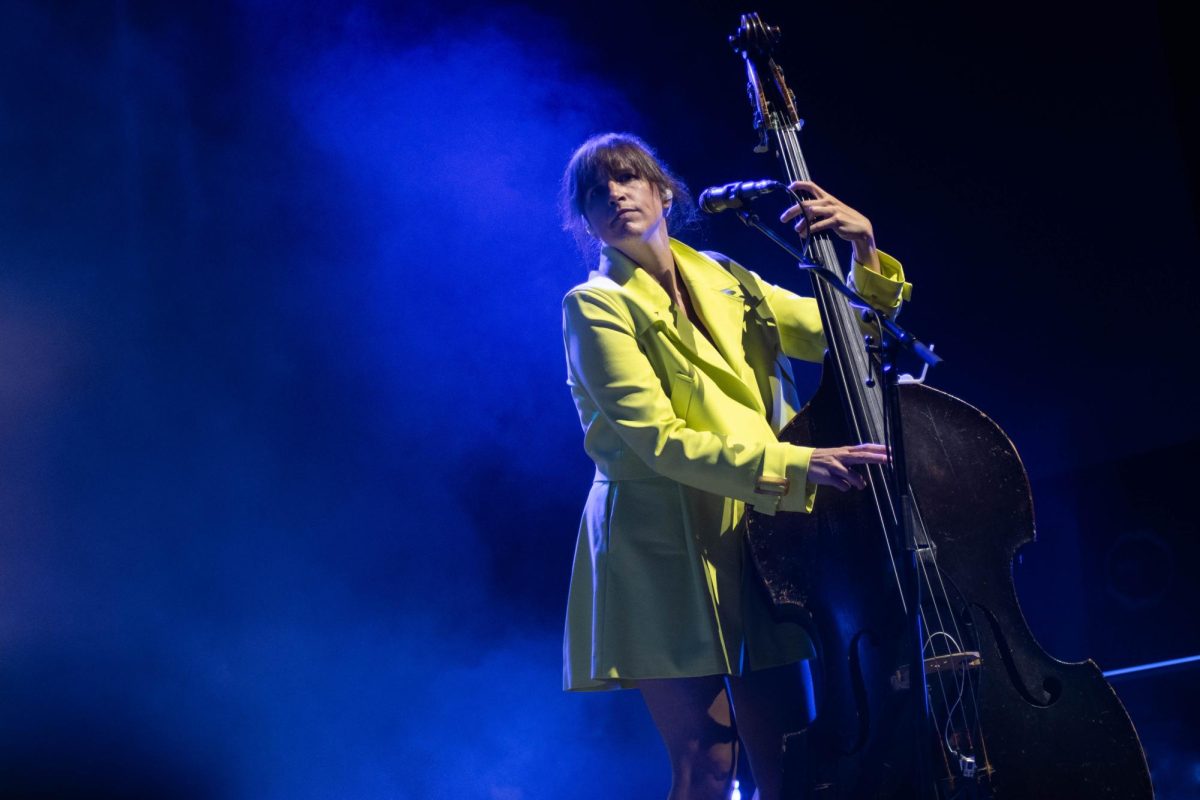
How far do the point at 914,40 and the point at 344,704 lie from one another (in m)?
3.16

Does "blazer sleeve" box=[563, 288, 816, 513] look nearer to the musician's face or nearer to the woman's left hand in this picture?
the musician's face

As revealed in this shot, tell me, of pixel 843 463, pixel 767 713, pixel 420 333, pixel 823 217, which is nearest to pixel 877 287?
pixel 823 217

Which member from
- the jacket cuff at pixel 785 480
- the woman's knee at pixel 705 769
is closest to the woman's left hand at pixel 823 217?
the jacket cuff at pixel 785 480

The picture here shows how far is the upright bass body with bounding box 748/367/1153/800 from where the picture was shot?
145 centimetres

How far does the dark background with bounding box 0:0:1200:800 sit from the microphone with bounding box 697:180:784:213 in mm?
1915

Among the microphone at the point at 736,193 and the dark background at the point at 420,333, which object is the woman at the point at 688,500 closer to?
the microphone at the point at 736,193

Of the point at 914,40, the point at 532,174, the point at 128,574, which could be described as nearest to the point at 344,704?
the point at 128,574

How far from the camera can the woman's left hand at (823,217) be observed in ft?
6.14

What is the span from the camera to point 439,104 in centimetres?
390

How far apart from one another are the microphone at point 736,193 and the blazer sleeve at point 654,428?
27 cm

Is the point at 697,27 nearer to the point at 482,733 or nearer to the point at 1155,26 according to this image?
the point at 1155,26

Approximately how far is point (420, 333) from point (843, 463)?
8.39ft

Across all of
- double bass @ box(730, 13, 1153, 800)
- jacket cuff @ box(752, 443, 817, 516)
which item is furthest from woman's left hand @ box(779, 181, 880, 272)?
jacket cuff @ box(752, 443, 817, 516)

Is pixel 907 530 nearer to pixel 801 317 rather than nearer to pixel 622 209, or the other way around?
pixel 801 317
